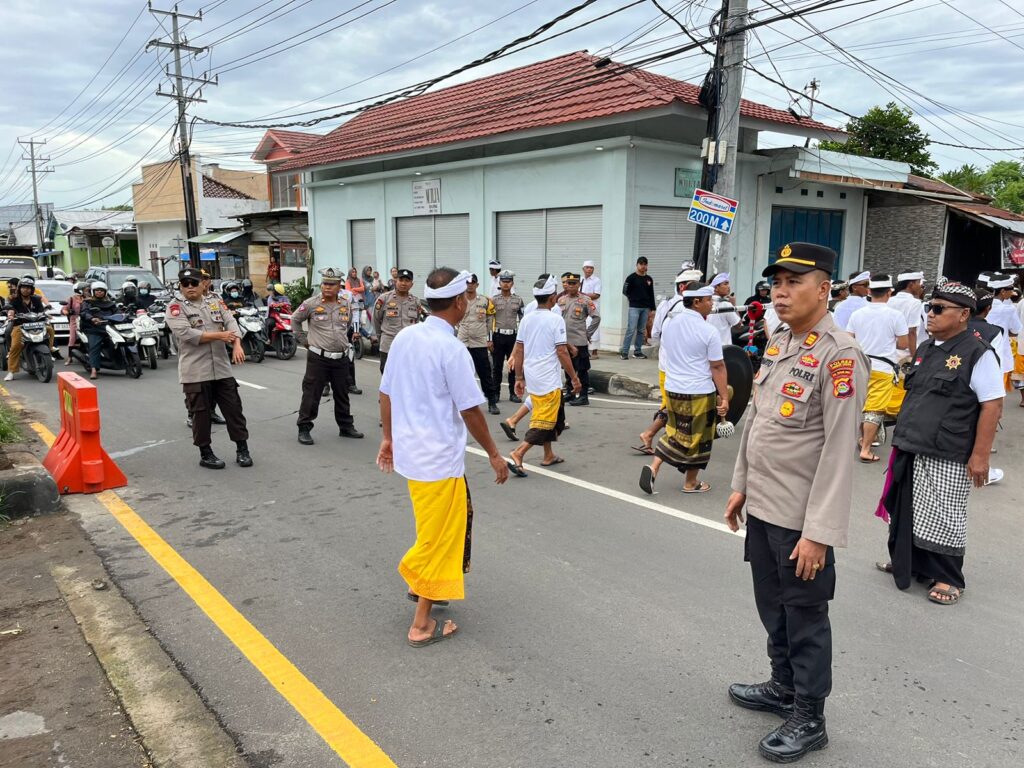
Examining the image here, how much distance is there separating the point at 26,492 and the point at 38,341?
7.65 metres

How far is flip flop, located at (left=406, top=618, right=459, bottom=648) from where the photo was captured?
12.0 ft

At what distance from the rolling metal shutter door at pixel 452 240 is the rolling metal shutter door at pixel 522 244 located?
49.0 inches

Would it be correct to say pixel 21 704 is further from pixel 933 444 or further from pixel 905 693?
pixel 933 444

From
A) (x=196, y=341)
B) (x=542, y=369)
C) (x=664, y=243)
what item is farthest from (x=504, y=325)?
(x=664, y=243)

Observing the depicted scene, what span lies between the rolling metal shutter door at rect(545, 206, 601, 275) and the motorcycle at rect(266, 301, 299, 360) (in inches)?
207

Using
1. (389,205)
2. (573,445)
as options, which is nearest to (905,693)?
(573,445)

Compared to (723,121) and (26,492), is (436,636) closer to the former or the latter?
(26,492)

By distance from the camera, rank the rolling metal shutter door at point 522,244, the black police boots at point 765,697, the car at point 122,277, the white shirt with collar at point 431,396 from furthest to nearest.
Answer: the car at point 122,277
the rolling metal shutter door at point 522,244
the white shirt with collar at point 431,396
the black police boots at point 765,697

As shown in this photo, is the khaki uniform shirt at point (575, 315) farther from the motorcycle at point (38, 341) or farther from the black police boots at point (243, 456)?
the motorcycle at point (38, 341)

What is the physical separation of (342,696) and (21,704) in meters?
1.34

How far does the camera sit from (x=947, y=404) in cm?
423

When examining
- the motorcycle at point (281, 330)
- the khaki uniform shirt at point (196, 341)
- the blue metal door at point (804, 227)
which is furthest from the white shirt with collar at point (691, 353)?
the blue metal door at point (804, 227)

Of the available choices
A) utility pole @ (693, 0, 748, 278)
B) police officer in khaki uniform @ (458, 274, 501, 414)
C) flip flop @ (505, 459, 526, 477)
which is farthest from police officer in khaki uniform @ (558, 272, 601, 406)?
flip flop @ (505, 459, 526, 477)

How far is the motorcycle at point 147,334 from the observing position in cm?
1238
